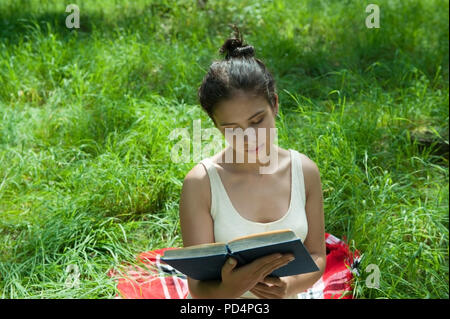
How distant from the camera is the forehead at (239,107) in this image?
5.77ft

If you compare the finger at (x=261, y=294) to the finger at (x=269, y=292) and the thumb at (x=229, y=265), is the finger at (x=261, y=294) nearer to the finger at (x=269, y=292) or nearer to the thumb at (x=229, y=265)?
the finger at (x=269, y=292)

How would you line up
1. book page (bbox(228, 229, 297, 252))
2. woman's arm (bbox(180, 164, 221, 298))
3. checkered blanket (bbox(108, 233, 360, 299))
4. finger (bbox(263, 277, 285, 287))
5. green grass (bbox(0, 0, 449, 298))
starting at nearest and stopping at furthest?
book page (bbox(228, 229, 297, 252)) < finger (bbox(263, 277, 285, 287)) < woman's arm (bbox(180, 164, 221, 298)) < checkered blanket (bbox(108, 233, 360, 299)) < green grass (bbox(0, 0, 449, 298))

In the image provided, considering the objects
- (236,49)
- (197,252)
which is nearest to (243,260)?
(197,252)

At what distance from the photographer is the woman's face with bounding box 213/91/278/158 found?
1752 mm

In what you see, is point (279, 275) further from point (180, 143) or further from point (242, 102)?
point (180, 143)

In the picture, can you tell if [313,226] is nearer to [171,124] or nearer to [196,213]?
[196,213]

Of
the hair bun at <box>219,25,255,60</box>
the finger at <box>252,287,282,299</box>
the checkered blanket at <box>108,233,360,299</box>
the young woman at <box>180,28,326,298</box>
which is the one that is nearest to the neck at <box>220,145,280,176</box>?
the young woman at <box>180,28,326,298</box>

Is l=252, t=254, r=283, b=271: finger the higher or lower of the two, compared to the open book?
lower

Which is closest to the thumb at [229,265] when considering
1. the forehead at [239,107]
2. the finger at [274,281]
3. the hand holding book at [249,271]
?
the hand holding book at [249,271]

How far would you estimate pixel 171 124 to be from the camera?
3.34 m

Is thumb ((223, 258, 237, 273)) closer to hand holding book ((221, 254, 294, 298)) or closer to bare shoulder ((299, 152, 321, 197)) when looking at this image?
hand holding book ((221, 254, 294, 298))

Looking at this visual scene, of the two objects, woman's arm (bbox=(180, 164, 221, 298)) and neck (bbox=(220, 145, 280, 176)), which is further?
neck (bbox=(220, 145, 280, 176))

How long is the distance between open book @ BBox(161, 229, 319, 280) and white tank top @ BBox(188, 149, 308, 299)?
0.27m

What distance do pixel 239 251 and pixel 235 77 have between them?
1.98 feet
